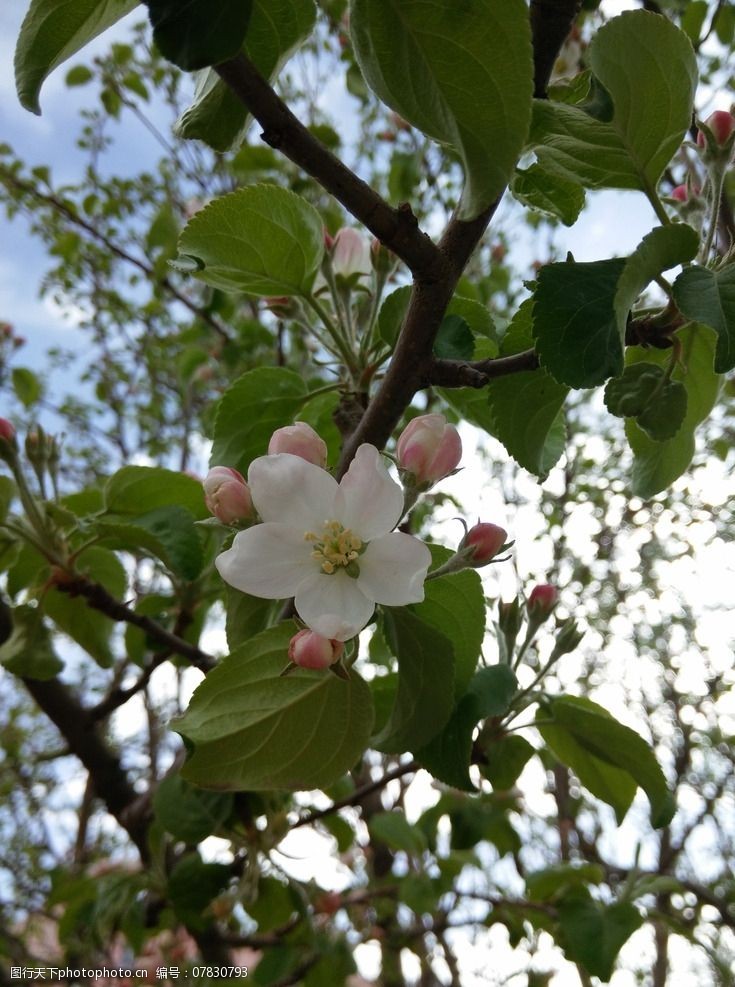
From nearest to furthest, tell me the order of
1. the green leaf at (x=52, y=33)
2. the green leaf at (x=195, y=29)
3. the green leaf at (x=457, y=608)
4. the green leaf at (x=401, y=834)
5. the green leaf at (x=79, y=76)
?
the green leaf at (x=195, y=29)
the green leaf at (x=52, y=33)
the green leaf at (x=457, y=608)
the green leaf at (x=401, y=834)
the green leaf at (x=79, y=76)

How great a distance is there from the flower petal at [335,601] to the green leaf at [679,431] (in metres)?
0.39

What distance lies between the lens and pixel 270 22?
0.58 meters

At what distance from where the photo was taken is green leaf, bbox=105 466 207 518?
1.17 meters

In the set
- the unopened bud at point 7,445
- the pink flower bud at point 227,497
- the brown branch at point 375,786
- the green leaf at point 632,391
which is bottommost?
the brown branch at point 375,786

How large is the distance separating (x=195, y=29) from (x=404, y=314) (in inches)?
18.7

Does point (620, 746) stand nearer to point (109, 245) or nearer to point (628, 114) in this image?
point (628, 114)

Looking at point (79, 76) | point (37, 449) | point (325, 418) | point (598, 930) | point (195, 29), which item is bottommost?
point (598, 930)

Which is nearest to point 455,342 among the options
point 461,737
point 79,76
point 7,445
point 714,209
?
point 714,209

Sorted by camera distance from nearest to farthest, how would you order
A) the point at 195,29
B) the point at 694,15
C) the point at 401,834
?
the point at 195,29 < the point at 694,15 < the point at 401,834

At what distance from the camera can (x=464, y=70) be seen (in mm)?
480

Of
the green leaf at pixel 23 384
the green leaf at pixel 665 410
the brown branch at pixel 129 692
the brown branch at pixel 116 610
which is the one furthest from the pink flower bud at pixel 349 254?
the green leaf at pixel 23 384

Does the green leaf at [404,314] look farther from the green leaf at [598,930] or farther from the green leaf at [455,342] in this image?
the green leaf at [598,930]

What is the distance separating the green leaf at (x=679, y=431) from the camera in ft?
2.75

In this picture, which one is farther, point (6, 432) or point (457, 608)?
point (6, 432)
